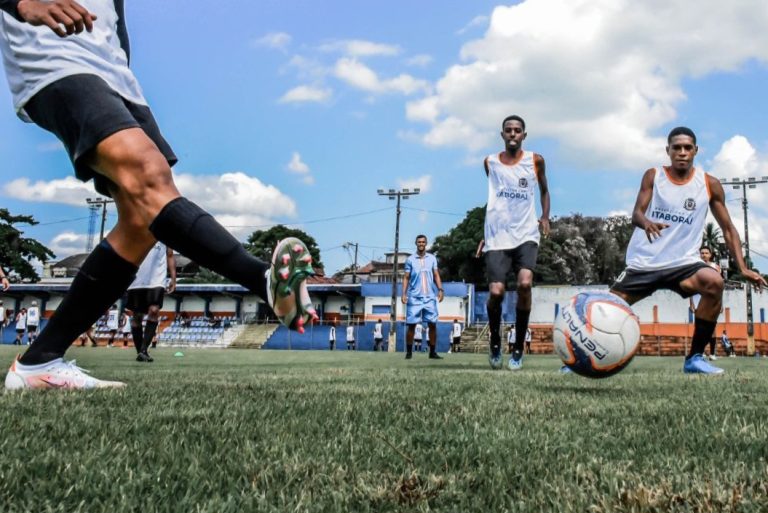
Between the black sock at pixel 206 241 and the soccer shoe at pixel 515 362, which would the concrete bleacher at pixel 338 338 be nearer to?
the soccer shoe at pixel 515 362

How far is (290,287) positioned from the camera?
2.76 m

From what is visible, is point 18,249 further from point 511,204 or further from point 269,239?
point 511,204

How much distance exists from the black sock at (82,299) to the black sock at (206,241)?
2.37ft

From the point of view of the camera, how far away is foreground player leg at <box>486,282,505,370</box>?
24.7ft

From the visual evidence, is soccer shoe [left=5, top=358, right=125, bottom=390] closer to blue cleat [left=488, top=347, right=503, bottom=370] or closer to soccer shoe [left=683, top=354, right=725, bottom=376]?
blue cleat [left=488, top=347, right=503, bottom=370]

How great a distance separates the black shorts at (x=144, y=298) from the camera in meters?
10.7

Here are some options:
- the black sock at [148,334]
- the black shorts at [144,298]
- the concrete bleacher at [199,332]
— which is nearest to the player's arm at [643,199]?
the black shorts at [144,298]

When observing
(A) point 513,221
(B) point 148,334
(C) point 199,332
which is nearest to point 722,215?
(A) point 513,221

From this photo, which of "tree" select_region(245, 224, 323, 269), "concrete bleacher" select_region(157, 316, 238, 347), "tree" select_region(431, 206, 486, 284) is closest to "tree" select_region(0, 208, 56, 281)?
"concrete bleacher" select_region(157, 316, 238, 347)

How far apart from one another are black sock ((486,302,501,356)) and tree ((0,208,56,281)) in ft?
169

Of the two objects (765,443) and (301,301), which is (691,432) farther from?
(301,301)

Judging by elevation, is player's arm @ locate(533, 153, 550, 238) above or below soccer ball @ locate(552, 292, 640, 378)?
above

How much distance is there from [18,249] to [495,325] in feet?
176

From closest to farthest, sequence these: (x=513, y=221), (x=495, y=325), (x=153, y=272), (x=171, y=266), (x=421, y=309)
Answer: (x=513, y=221) < (x=495, y=325) < (x=171, y=266) < (x=153, y=272) < (x=421, y=309)
